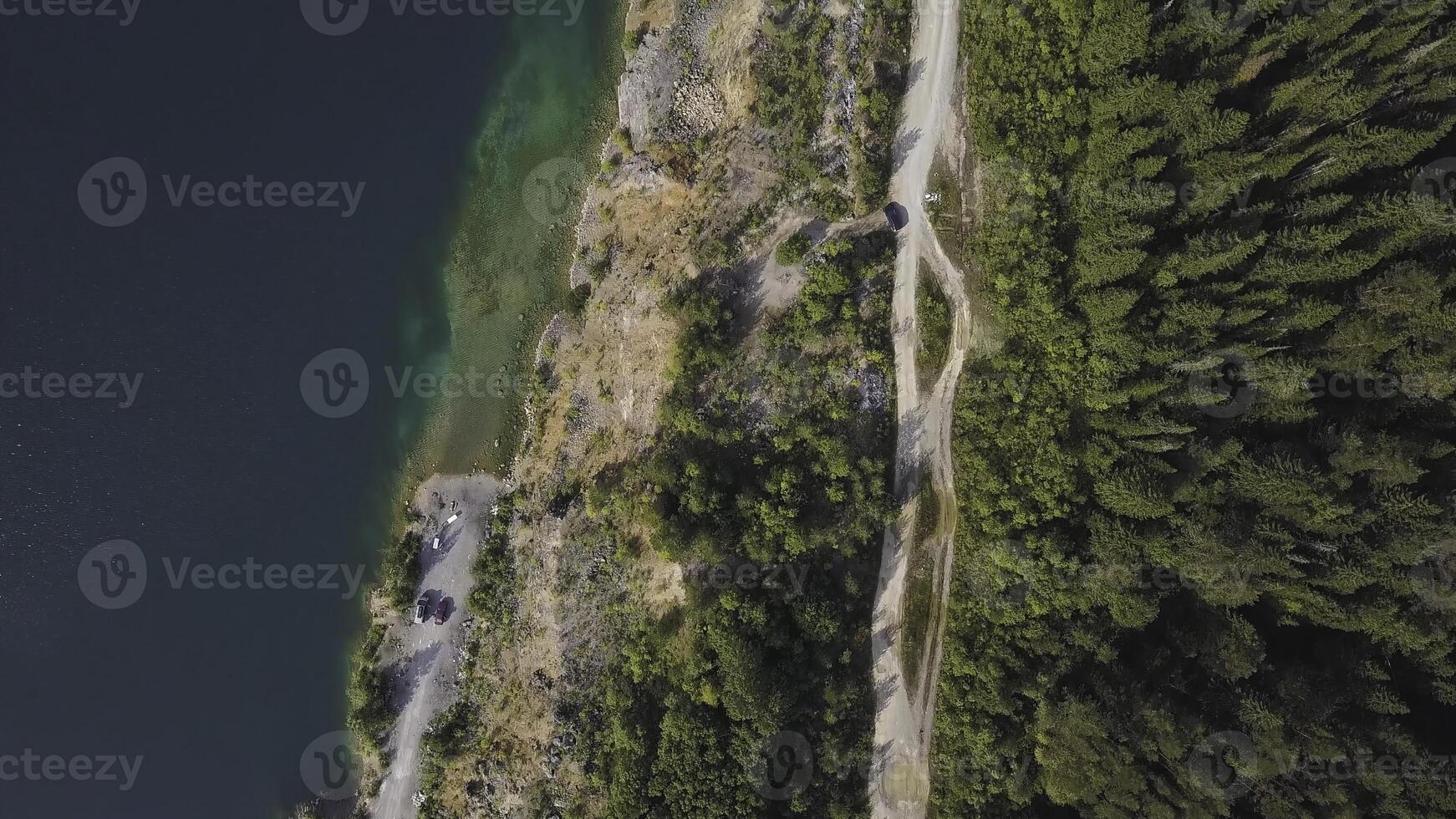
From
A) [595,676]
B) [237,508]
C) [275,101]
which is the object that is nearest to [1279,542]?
[595,676]

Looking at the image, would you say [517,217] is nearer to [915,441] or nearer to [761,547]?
[761,547]

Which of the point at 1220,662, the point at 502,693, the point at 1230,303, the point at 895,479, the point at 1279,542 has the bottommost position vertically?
the point at 502,693

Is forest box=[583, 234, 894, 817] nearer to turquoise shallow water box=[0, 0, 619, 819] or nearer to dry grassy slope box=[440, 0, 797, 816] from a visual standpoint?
dry grassy slope box=[440, 0, 797, 816]

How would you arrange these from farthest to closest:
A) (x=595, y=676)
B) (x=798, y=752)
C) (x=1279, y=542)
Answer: (x=595, y=676)
(x=798, y=752)
(x=1279, y=542)

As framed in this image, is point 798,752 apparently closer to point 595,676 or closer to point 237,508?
point 595,676

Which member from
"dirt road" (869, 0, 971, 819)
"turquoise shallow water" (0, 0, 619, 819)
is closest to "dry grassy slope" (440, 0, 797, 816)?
"turquoise shallow water" (0, 0, 619, 819)

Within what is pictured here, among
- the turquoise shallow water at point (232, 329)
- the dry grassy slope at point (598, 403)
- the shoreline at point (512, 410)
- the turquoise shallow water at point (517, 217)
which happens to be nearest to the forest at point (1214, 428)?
the dry grassy slope at point (598, 403)

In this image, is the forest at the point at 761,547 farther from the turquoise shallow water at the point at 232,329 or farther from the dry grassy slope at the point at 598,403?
the turquoise shallow water at the point at 232,329
